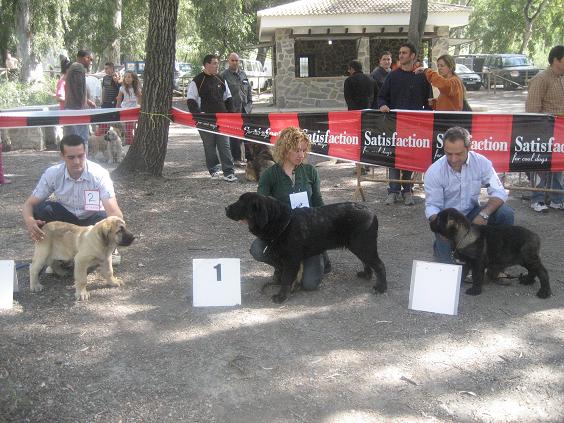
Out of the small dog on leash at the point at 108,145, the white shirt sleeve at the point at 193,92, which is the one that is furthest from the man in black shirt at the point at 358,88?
the small dog on leash at the point at 108,145

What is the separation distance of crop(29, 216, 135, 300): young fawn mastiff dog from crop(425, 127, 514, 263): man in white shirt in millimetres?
2619

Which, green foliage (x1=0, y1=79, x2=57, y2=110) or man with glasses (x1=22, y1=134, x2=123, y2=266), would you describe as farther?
green foliage (x1=0, y1=79, x2=57, y2=110)

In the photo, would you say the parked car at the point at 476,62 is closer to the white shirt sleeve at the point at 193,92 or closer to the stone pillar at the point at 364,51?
the stone pillar at the point at 364,51

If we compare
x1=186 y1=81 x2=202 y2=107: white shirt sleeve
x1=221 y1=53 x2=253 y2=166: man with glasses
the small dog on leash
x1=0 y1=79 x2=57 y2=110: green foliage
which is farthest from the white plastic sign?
x1=0 y1=79 x2=57 y2=110: green foliage

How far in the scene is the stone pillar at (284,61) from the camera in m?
23.2

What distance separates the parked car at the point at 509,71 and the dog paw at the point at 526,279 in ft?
98.9

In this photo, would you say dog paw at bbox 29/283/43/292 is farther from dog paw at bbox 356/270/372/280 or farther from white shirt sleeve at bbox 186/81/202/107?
white shirt sleeve at bbox 186/81/202/107

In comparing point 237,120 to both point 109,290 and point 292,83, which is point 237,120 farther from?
point 292,83

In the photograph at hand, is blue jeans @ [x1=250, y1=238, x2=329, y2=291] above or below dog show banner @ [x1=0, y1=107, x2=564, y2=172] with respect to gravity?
below

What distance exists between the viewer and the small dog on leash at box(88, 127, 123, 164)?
11.7 m

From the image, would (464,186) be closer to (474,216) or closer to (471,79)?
(474,216)

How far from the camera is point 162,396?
3.48 meters

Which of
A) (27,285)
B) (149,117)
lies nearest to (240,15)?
(149,117)

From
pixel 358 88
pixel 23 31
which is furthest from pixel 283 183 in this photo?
pixel 23 31
